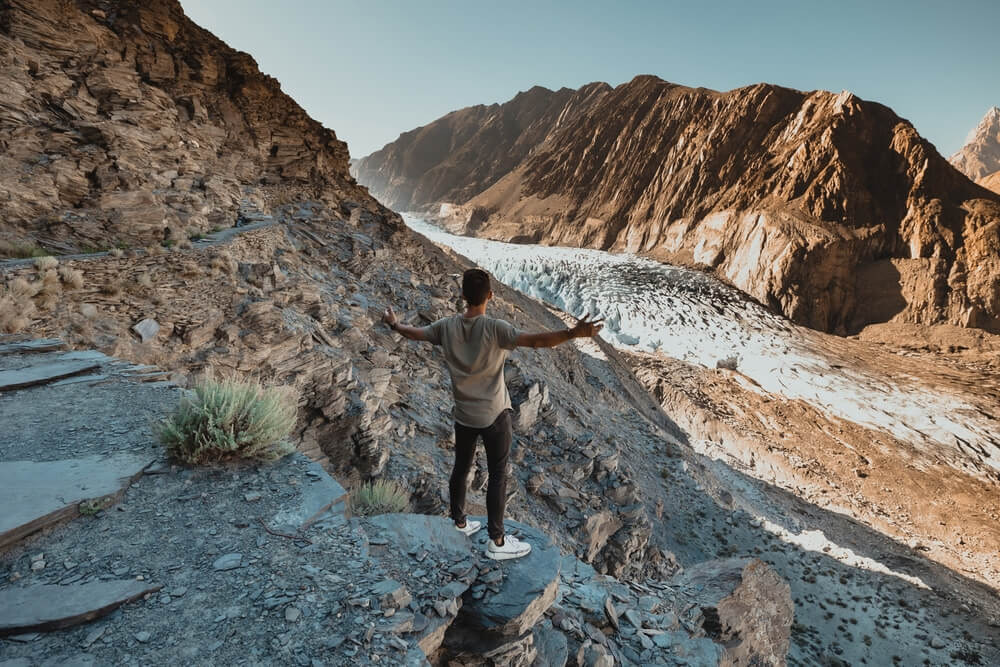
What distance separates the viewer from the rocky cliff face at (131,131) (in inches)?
301

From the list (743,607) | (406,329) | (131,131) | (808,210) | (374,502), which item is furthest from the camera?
(808,210)

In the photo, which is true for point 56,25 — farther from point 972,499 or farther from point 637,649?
point 972,499

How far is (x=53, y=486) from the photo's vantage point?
2646mm

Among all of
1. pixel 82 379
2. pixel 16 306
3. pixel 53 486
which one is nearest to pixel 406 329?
pixel 53 486

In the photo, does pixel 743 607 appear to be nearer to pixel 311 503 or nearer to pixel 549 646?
pixel 549 646

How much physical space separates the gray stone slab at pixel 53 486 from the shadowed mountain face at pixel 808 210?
3842 centimetres

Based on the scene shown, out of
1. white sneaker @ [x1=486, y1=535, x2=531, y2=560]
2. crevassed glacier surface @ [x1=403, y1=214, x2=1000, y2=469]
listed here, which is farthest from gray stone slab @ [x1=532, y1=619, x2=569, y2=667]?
crevassed glacier surface @ [x1=403, y1=214, x2=1000, y2=469]

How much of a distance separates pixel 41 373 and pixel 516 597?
485 cm

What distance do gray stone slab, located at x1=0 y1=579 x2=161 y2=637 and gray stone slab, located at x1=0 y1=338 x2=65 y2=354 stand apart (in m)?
3.93

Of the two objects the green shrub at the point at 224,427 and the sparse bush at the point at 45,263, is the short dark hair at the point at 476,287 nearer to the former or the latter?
the green shrub at the point at 224,427

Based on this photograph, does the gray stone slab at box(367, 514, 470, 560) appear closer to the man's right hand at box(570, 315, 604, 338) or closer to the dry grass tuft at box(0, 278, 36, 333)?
the man's right hand at box(570, 315, 604, 338)

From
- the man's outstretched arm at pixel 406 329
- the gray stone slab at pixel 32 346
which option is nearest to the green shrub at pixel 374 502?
the man's outstretched arm at pixel 406 329

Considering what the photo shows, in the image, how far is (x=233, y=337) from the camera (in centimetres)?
683

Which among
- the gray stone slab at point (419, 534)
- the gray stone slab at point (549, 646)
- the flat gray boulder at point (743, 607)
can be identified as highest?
the gray stone slab at point (419, 534)
